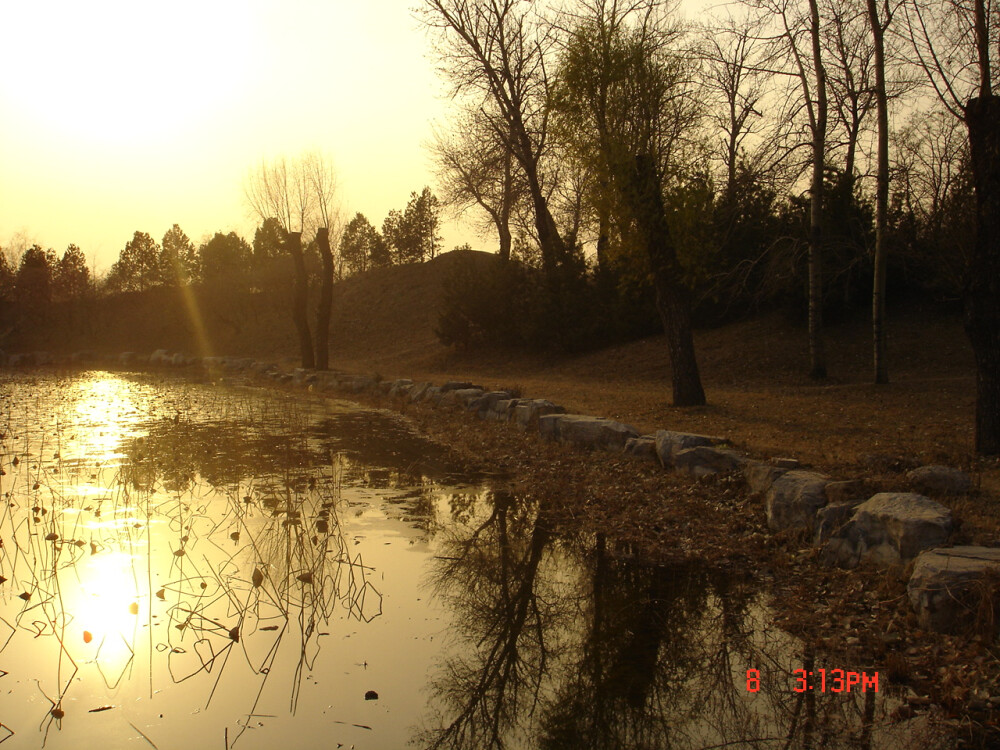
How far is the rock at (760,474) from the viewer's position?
785 cm

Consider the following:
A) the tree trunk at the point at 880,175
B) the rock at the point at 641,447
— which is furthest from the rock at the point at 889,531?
the tree trunk at the point at 880,175

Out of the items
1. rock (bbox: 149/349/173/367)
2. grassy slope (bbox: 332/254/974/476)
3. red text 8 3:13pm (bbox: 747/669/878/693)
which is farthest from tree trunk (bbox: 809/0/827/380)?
rock (bbox: 149/349/173/367)

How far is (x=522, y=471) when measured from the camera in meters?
10.7

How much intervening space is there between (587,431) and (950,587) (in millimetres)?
6550

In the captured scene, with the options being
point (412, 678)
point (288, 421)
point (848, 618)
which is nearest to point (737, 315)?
point (288, 421)

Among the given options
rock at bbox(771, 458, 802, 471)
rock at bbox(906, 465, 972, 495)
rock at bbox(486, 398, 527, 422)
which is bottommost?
rock at bbox(906, 465, 972, 495)

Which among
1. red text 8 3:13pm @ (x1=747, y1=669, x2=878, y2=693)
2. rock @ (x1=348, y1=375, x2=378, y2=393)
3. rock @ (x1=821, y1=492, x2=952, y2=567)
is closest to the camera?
red text 8 3:13pm @ (x1=747, y1=669, x2=878, y2=693)

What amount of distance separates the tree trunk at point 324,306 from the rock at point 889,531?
22.7 m

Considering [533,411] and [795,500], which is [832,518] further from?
[533,411]

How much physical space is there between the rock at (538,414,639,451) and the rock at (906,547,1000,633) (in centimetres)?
561

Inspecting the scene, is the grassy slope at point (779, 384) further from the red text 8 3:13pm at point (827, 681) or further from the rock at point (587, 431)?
the red text 8 3:13pm at point (827, 681)

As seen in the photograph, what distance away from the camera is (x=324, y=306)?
2806 centimetres

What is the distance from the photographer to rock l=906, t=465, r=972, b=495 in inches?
284

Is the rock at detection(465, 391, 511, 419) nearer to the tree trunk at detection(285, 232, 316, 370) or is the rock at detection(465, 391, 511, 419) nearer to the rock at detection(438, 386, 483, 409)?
the rock at detection(438, 386, 483, 409)
